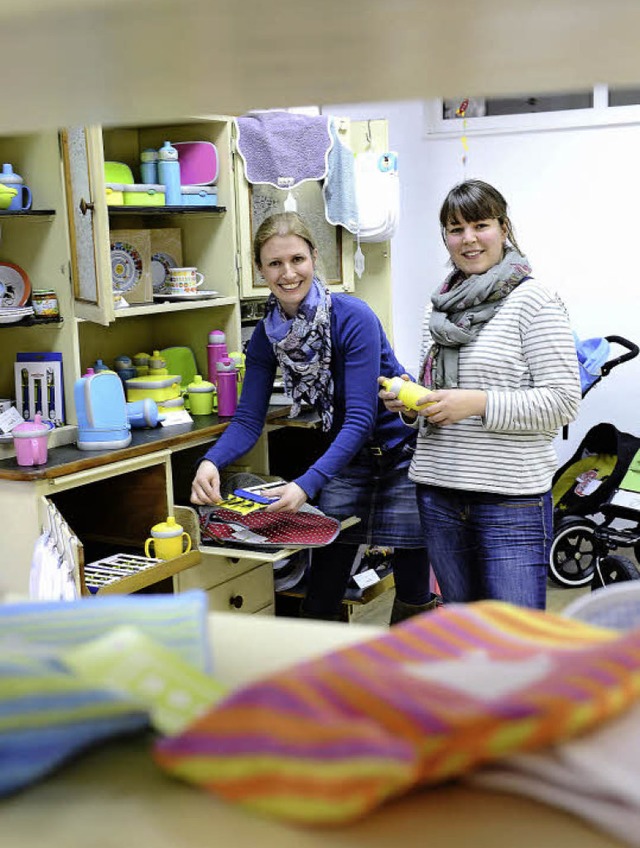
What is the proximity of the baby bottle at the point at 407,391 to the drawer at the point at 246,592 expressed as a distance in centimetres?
103

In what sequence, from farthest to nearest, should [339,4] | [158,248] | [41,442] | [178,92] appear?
[158,248]
[41,442]
[178,92]
[339,4]

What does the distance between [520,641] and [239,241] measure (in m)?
3.32

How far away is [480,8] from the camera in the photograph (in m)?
0.27

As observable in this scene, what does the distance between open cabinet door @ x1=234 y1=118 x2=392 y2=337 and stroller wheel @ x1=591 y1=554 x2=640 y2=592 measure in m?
1.23

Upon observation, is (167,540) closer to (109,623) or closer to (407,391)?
(407,391)

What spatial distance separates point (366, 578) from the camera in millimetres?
3297

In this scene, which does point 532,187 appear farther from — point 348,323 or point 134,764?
point 134,764

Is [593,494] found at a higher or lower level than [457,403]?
lower

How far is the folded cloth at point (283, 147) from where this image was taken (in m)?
3.49

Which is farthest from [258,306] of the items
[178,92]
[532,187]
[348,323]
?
[178,92]

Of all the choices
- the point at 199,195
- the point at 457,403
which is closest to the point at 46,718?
the point at 457,403

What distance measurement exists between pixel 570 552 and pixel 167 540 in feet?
6.82

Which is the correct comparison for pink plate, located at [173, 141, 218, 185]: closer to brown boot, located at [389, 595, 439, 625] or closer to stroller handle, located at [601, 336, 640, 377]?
brown boot, located at [389, 595, 439, 625]

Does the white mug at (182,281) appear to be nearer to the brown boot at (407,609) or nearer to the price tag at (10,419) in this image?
the price tag at (10,419)
